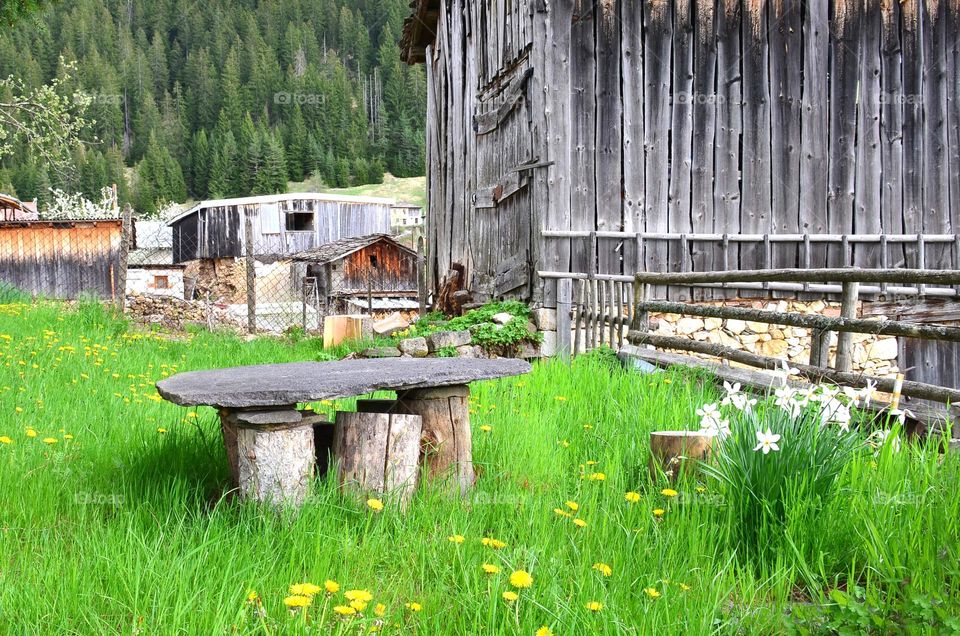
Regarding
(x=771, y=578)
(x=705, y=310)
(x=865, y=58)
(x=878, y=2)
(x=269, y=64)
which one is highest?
(x=269, y=64)

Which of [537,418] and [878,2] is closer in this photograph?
[537,418]

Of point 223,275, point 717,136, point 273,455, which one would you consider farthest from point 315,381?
point 223,275

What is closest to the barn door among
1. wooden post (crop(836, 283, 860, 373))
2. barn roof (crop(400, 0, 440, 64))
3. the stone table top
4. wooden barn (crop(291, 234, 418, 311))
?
barn roof (crop(400, 0, 440, 64))

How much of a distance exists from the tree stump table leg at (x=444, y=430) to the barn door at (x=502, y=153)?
6041 millimetres

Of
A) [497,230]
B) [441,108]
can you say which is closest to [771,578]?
[497,230]

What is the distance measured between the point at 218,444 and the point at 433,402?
3.90 ft

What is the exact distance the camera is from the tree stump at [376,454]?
352cm

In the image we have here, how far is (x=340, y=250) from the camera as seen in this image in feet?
106

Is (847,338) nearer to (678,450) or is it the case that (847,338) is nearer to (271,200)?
(678,450)

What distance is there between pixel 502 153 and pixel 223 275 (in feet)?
98.1

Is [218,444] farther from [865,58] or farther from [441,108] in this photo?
[441,108]

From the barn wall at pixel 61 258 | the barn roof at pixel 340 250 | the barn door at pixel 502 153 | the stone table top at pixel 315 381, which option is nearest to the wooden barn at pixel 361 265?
the barn roof at pixel 340 250

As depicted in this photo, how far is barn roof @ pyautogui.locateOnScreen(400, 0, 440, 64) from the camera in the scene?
1356 centimetres

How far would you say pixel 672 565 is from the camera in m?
2.86
